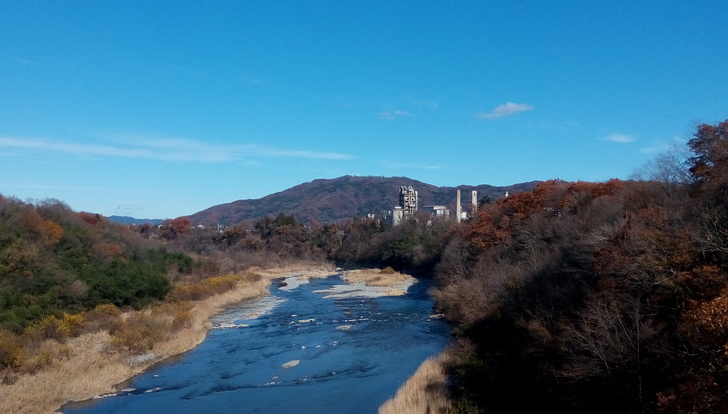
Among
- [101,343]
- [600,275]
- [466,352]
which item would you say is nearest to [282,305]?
[101,343]

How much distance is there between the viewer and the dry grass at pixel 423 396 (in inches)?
667

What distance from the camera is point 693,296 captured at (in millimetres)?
13328

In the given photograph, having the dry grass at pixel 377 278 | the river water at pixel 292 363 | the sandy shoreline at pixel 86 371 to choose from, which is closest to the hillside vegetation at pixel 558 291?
the sandy shoreline at pixel 86 371

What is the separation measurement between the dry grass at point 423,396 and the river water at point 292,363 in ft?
3.14

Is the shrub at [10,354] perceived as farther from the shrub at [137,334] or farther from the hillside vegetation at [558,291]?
the shrub at [137,334]

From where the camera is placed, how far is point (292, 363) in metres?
24.8

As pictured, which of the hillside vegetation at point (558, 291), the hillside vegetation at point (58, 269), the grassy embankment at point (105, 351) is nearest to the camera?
the hillside vegetation at point (558, 291)

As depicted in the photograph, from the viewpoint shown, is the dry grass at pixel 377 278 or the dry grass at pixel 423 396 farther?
the dry grass at pixel 377 278

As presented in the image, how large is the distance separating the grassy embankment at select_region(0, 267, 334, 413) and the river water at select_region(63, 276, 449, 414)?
751 millimetres

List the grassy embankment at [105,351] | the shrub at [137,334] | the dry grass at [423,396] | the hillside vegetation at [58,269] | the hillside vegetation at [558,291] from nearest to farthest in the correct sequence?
the hillside vegetation at [558,291] → the dry grass at [423,396] → the grassy embankment at [105,351] → the shrub at [137,334] → the hillside vegetation at [58,269]

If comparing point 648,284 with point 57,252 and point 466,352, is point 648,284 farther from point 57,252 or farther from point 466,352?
point 57,252

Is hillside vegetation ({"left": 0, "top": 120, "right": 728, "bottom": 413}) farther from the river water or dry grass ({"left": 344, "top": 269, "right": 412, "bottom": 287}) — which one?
dry grass ({"left": 344, "top": 269, "right": 412, "bottom": 287})

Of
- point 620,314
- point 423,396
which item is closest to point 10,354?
point 423,396

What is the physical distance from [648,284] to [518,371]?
6.00m
